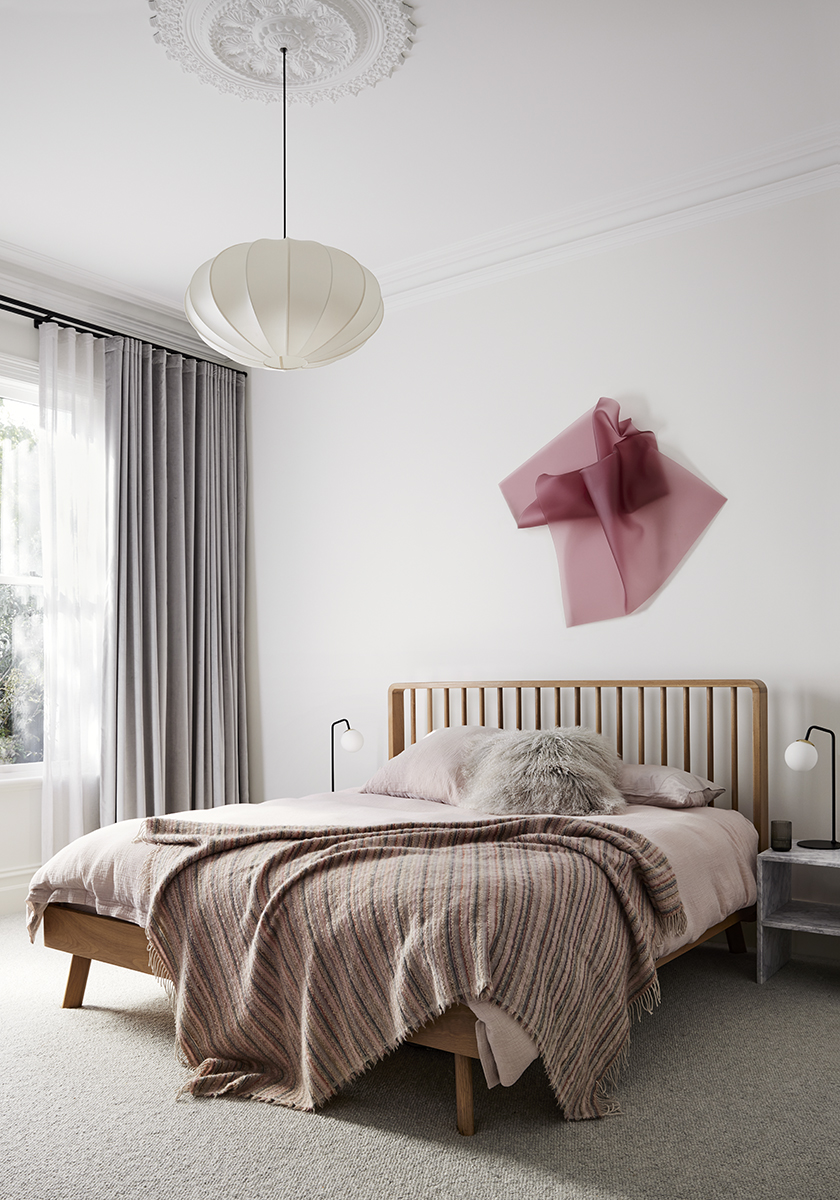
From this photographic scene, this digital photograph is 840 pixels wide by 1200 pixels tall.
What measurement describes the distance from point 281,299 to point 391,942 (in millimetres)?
1632

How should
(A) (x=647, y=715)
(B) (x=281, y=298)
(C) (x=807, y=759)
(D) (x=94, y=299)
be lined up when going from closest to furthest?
(B) (x=281, y=298) → (C) (x=807, y=759) → (A) (x=647, y=715) → (D) (x=94, y=299)

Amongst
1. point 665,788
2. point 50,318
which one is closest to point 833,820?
point 665,788

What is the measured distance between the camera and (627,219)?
148 inches

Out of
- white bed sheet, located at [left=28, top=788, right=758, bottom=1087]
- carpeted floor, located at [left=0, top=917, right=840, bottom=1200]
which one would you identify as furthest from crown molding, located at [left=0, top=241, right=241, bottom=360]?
carpeted floor, located at [left=0, top=917, right=840, bottom=1200]

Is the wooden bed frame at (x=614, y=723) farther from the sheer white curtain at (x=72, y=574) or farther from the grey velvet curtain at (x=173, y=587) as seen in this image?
the sheer white curtain at (x=72, y=574)

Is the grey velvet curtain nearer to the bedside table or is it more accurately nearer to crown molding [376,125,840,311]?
crown molding [376,125,840,311]

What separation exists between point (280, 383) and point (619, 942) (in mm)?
3612

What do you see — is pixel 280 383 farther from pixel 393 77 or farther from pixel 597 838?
pixel 597 838

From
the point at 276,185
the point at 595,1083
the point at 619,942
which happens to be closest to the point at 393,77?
the point at 276,185

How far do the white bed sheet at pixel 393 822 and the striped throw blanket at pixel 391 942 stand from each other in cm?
14

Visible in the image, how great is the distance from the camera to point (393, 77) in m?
2.86

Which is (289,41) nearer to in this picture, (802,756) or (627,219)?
(627,219)

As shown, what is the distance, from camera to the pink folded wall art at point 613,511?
11.9 ft

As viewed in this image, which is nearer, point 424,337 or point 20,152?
point 20,152
